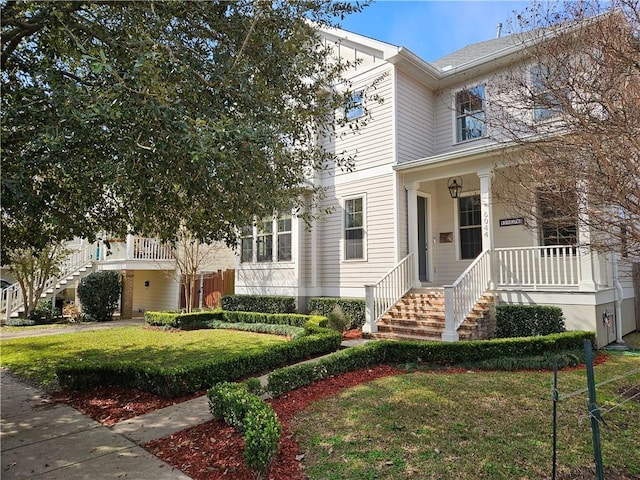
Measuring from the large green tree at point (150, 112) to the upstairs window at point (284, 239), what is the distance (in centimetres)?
756

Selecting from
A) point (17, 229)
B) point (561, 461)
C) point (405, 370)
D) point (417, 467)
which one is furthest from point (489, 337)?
point (17, 229)

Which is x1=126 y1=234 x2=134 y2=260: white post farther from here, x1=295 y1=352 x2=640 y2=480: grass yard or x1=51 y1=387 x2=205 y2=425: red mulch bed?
x1=295 y1=352 x2=640 y2=480: grass yard

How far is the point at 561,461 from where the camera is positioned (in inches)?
143

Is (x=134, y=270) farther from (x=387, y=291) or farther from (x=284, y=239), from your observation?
(x=387, y=291)

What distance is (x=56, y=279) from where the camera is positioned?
55.2 feet

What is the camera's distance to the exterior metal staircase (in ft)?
29.5

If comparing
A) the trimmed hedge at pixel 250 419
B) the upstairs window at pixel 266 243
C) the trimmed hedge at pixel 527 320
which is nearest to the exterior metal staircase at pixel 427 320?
the trimmed hedge at pixel 527 320

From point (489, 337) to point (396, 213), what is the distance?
411 cm

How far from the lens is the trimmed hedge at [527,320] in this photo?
8.51 metres

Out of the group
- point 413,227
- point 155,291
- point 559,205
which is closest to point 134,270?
point 155,291

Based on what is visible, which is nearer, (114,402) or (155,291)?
(114,402)

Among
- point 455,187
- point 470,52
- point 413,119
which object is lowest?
point 455,187

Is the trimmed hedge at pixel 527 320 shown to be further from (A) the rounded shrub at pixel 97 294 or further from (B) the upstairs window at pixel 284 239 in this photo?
(A) the rounded shrub at pixel 97 294

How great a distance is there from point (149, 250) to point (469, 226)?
Result: 1281 centimetres
